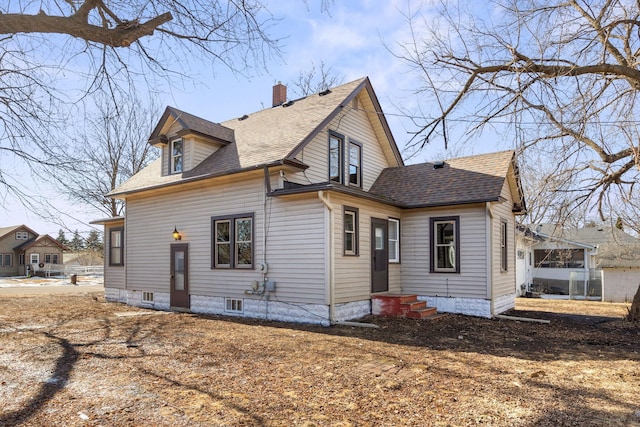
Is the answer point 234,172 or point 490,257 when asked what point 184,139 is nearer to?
point 234,172

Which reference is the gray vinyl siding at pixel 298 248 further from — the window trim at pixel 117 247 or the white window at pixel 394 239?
the window trim at pixel 117 247

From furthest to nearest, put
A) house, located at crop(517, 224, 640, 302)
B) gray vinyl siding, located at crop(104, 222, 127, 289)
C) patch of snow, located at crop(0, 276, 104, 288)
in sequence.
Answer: patch of snow, located at crop(0, 276, 104, 288) < house, located at crop(517, 224, 640, 302) < gray vinyl siding, located at crop(104, 222, 127, 289)

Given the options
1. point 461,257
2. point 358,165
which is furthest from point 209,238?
point 461,257

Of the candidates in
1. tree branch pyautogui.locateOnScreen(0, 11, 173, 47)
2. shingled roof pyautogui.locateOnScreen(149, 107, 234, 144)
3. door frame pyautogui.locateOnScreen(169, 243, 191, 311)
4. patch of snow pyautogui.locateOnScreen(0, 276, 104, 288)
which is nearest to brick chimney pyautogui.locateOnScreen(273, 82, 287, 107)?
shingled roof pyautogui.locateOnScreen(149, 107, 234, 144)

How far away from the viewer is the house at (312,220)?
1021 centimetres

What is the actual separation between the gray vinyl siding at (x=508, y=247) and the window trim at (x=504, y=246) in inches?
4.7

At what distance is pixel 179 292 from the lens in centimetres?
1275

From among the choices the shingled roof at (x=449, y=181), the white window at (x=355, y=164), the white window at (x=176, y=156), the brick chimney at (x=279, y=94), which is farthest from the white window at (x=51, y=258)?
the white window at (x=355, y=164)

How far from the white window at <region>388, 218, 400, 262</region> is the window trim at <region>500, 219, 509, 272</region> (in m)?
3.06

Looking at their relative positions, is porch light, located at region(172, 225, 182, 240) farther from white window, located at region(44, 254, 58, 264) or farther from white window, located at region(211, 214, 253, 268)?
white window, located at region(44, 254, 58, 264)

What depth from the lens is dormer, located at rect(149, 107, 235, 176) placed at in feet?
42.5

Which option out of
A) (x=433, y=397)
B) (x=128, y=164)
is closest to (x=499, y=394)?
(x=433, y=397)

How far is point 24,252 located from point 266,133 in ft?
148

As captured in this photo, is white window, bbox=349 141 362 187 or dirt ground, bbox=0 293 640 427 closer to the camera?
dirt ground, bbox=0 293 640 427
